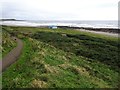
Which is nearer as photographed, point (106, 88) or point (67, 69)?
point (106, 88)

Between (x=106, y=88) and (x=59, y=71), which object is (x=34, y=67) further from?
(x=106, y=88)

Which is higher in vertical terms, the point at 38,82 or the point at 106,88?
the point at 38,82

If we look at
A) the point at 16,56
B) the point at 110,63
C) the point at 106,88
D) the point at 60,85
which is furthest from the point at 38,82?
the point at 110,63

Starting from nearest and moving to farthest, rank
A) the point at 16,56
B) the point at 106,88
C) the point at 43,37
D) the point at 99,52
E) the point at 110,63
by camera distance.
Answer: the point at 106,88 < the point at 16,56 < the point at 110,63 < the point at 99,52 < the point at 43,37

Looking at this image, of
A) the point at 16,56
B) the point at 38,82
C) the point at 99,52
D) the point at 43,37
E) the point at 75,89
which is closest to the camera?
the point at 38,82

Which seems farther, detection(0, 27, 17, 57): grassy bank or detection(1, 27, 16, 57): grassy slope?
detection(1, 27, 16, 57): grassy slope

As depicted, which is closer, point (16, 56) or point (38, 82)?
point (38, 82)

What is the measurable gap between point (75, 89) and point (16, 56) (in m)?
16.4

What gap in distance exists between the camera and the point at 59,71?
3083cm

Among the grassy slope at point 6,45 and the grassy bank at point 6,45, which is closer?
the grassy bank at point 6,45

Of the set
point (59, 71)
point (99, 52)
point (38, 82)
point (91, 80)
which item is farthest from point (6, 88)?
point (99, 52)

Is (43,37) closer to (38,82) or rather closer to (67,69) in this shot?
(67,69)

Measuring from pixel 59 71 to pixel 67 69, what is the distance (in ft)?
10.9

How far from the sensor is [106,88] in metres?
29.5
